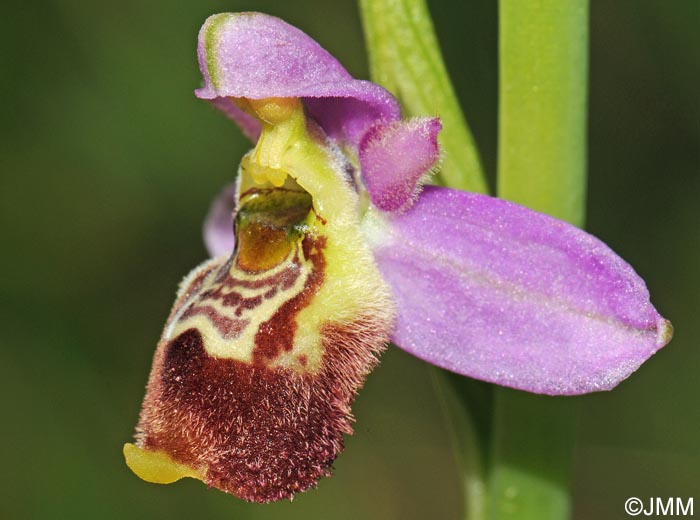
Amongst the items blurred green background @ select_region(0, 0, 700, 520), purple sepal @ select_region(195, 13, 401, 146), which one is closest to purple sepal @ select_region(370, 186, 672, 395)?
purple sepal @ select_region(195, 13, 401, 146)

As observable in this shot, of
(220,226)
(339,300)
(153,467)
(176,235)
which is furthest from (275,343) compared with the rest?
(176,235)

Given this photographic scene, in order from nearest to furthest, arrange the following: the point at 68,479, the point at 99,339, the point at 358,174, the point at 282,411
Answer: the point at 282,411 < the point at 358,174 < the point at 68,479 < the point at 99,339

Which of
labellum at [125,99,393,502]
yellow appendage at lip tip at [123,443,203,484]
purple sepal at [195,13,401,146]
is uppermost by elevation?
purple sepal at [195,13,401,146]

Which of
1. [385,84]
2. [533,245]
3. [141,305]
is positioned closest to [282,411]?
[533,245]

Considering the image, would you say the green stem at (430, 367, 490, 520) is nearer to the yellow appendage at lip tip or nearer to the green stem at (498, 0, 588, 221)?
the green stem at (498, 0, 588, 221)

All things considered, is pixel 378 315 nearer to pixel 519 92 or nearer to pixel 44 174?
pixel 519 92

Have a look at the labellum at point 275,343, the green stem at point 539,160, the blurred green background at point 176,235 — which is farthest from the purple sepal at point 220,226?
the blurred green background at point 176,235
